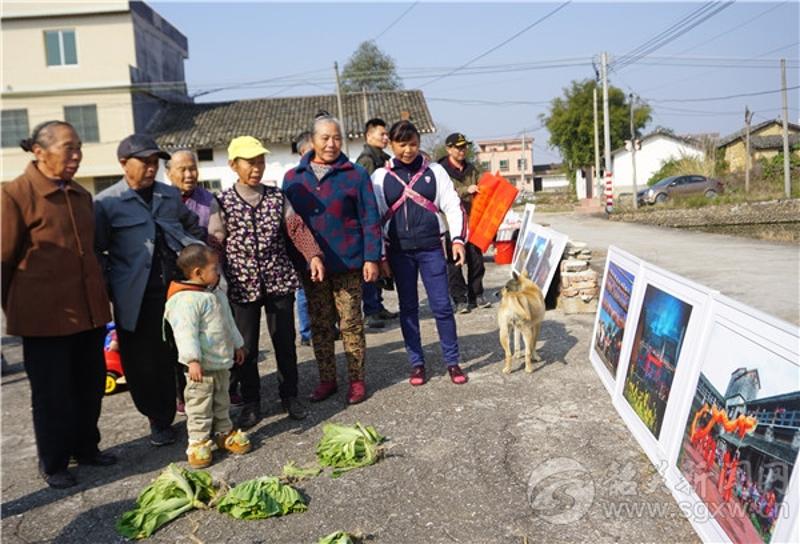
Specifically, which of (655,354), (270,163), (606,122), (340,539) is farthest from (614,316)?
(270,163)

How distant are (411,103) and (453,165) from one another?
88.3ft

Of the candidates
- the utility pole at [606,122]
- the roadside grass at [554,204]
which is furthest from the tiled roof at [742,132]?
the utility pole at [606,122]

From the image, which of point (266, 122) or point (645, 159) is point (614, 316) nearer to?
point (266, 122)

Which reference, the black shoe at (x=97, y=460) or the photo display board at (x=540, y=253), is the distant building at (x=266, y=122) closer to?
the photo display board at (x=540, y=253)

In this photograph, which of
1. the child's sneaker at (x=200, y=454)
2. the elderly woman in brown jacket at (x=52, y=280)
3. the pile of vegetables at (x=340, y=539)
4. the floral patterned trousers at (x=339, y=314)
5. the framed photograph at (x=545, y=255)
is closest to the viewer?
the pile of vegetables at (x=340, y=539)

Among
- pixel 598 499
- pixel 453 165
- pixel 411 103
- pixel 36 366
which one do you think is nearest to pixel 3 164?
pixel 411 103

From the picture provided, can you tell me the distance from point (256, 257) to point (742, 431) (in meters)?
3.09

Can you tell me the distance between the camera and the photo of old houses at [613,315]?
4.41 meters

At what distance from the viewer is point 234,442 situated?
4086 mm

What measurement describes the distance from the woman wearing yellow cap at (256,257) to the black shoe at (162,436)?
0.46m

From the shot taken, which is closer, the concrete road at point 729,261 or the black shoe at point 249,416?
the black shoe at point 249,416

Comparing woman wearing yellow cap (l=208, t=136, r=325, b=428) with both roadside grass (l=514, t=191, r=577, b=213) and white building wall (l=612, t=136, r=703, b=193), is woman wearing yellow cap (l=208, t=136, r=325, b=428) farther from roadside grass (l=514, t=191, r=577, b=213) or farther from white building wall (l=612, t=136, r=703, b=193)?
Answer: white building wall (l=612, t=136, r=703, b=193)

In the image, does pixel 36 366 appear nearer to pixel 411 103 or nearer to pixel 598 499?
pixel 598 499

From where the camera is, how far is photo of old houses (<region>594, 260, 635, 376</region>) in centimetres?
441
